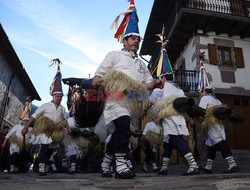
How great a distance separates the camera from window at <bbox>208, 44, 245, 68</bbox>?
11.4 metres

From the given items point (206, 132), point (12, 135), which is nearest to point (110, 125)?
point (206, 132)

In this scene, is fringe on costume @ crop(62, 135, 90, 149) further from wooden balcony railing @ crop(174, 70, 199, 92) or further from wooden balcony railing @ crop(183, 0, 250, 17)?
wooden balcony railing @ crop(183, 0, 250, 17)

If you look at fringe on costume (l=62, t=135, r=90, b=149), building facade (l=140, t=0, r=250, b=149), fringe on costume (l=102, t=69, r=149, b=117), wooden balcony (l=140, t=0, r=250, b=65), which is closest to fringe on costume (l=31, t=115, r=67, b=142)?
fringe on costume (l=62, t=135, r=90, b=149)

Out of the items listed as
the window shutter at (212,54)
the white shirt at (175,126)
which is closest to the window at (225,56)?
the window shutter at (212,54)

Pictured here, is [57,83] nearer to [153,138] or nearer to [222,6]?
[153,138]

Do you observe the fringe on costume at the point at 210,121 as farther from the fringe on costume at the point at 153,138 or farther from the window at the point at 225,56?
the window at the point at 225,56

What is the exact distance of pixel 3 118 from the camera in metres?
15.8

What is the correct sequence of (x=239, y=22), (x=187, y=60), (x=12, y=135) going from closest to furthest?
(x=12, y=135) < (x=239, y=22) < (x=187, y=60)

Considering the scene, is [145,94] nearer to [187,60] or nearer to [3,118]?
[187,60]

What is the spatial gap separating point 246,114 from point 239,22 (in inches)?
181

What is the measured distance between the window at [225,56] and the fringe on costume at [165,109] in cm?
825

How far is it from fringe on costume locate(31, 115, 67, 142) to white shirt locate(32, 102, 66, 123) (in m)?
0.09

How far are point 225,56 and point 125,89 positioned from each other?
10.5 meters

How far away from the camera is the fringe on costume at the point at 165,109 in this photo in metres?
3.86
